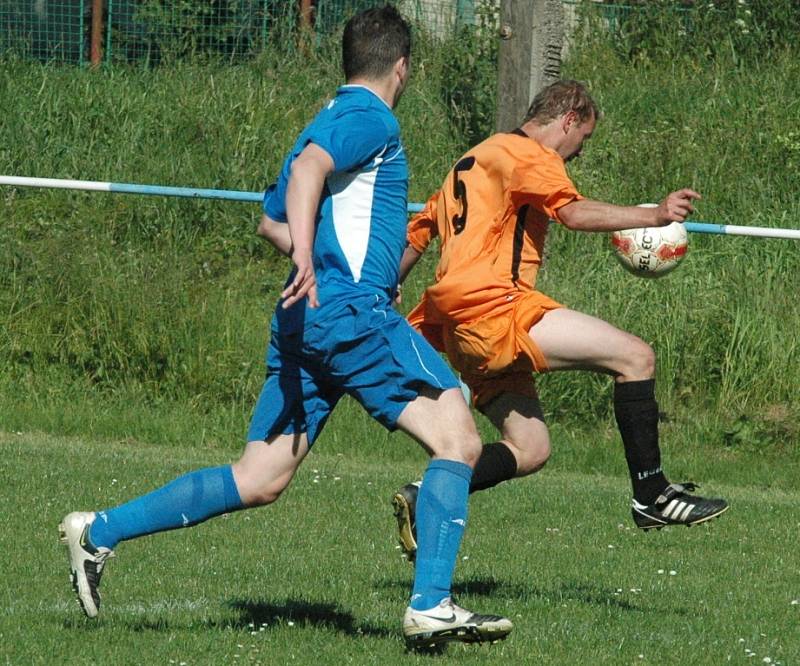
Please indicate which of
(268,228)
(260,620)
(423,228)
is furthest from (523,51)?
(260,620)

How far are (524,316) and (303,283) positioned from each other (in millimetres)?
1613

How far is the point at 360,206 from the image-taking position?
16.5ft

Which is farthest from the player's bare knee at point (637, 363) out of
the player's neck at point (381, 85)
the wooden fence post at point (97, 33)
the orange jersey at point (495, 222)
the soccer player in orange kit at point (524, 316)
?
the wooden fence post at point (97, 33)

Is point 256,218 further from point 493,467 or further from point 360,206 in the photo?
point 360,206

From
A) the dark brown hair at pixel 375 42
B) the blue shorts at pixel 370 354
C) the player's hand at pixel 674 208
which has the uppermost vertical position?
the dark brown hair at pixel 375 42

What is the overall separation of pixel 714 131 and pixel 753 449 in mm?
5016

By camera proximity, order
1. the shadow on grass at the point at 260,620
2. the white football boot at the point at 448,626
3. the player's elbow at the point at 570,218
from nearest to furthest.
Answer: the white football boot at the point at 448,626
the shadow on grass at the point at 260,620
the player's elbow at the point at 570,218

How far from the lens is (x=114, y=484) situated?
8.32 meters

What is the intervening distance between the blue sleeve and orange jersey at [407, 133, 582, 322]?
3.80 ft

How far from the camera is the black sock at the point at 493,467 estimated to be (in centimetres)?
621

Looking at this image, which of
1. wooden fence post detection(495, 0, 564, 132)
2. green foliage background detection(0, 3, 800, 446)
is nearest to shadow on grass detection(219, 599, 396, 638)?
green foliage background detection(0, 3, 800, 446)

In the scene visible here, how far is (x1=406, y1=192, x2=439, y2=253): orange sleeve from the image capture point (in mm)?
6508

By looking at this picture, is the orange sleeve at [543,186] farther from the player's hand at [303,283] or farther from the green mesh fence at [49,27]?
the green mesh fence at [49,27]

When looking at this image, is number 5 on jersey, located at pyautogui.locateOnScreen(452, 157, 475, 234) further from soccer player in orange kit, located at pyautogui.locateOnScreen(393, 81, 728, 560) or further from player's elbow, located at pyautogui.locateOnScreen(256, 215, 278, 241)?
player's elbow, located at pyautogui.locateOnScreen(256, 215, 278, 241)
